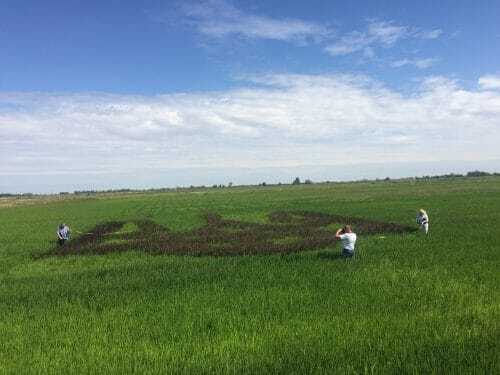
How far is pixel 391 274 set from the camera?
13.5 metres

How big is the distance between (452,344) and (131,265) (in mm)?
13168

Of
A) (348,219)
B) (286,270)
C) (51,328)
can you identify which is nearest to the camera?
(51,328)

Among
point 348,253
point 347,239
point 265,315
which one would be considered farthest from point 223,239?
point 265,315

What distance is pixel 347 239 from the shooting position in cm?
1550

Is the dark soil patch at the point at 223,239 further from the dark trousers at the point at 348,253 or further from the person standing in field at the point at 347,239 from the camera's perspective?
the person standing in field at the point at 347,239

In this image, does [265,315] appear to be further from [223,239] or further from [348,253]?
[223,239]

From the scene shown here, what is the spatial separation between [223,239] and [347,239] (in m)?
11.4

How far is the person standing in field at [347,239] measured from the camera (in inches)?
607

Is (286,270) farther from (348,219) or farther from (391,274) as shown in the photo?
(348,219)

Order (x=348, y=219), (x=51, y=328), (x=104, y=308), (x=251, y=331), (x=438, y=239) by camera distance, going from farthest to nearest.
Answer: (x=348, y=219) < (x=438, y=239) < (x=104, y=308) < (x=51, y=328) < (x=251, y=331)

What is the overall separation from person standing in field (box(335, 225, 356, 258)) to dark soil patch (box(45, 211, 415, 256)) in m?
3.95

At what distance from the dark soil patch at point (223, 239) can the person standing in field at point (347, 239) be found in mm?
3949

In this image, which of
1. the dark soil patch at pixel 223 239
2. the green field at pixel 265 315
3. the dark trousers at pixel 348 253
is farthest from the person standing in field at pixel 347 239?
the dark soil patch at pixel 223 239

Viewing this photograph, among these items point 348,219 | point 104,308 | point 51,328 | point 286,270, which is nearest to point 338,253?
point 286,270
